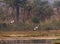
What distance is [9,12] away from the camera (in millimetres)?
4402

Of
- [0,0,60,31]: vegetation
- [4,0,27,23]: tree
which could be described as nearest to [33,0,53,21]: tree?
[0,0,60,31]: vegetation

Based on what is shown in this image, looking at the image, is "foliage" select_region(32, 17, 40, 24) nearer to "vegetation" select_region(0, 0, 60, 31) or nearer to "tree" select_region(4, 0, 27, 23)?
"vegetation" select_region(0, 0, 60, 31)

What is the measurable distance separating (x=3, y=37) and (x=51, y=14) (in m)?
1.18

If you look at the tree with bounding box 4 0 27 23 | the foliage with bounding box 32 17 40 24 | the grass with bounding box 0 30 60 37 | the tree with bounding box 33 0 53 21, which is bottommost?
the grass with bounding box 0 30 60 37

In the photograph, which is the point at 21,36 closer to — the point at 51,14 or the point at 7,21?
the point at 7,21

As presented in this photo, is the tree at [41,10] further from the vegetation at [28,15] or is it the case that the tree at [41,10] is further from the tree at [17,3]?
the tree at [17,3]

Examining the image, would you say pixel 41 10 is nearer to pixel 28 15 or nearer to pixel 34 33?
pixel 28 15

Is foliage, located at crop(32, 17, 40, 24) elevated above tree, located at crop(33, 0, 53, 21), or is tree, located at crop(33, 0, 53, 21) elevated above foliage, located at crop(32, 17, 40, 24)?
tree, located at crop(33, 0, 53, 21)

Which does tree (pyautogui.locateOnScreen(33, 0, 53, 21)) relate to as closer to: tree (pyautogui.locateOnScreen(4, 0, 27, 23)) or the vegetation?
the vegetation

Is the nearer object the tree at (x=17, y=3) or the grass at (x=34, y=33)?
the grass at (x=34, y=33)

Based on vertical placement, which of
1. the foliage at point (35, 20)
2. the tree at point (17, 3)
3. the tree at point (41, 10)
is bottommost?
the foliage at point (35, 20)

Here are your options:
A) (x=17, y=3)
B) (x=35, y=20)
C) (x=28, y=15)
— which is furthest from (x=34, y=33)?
(x=17, y=3)

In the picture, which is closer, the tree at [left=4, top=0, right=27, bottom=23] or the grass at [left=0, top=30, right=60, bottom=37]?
the grass at [left=0, top=30, right=60, bottom=37]

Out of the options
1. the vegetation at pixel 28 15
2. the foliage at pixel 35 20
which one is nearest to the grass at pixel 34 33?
the vegetation at pixel 28 15
